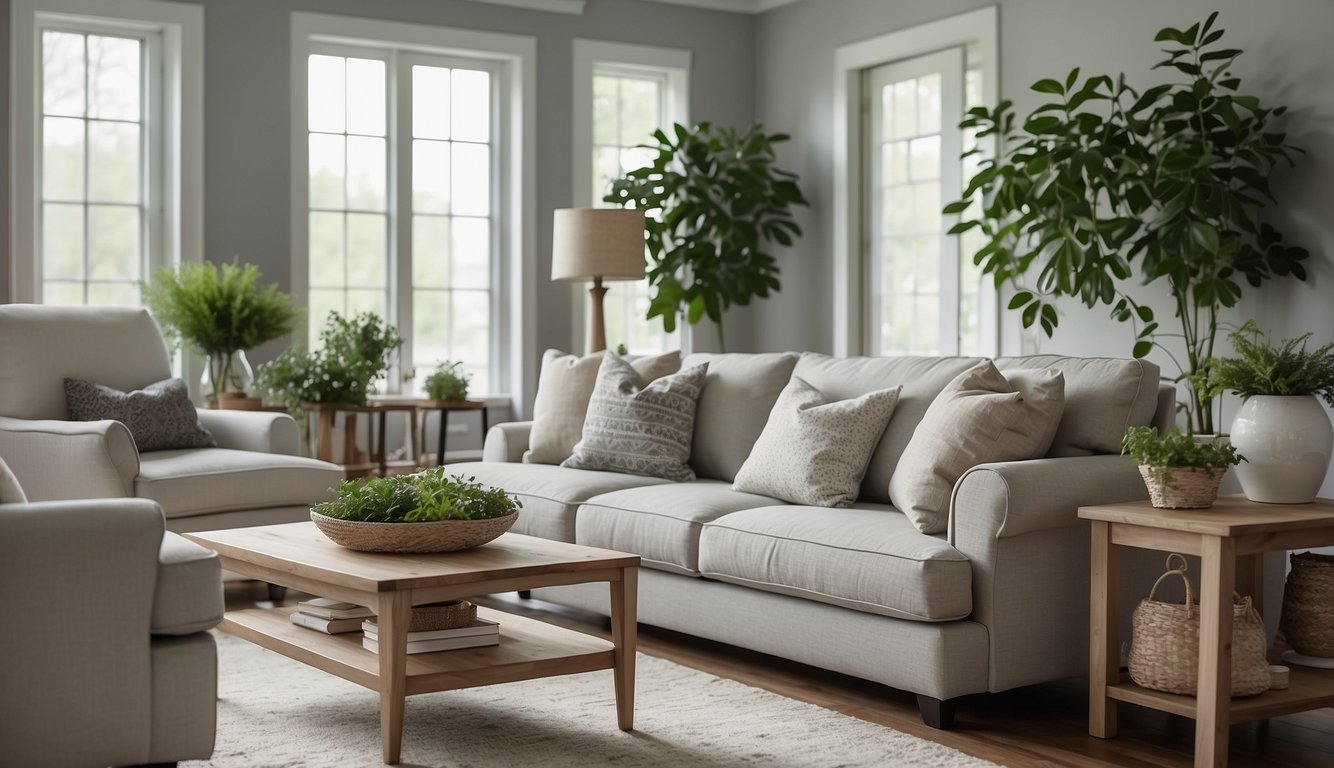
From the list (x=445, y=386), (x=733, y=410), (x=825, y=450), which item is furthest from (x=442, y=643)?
(x=445, y=386)

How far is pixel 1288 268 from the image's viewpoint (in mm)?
4953

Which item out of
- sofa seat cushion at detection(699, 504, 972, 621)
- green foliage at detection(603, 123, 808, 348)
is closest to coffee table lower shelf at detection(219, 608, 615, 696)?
sofa seat cushion at detection(699, 504, 972, 621)

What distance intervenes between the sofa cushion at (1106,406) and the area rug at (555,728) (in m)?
0.93

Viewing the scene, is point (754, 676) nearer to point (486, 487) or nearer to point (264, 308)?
point (486, 487)

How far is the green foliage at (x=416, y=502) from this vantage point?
3094 millimetres

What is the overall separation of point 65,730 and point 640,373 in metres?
2.71

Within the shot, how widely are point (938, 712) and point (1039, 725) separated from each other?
255 millimetres

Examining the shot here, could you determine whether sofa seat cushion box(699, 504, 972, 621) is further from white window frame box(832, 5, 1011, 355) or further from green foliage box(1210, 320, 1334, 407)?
white window frame box(832, 5, 1011, 355)

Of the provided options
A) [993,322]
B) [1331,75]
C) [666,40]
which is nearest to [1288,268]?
[1331,75]

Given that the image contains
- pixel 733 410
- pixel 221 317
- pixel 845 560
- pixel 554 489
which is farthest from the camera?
pixel 221 317

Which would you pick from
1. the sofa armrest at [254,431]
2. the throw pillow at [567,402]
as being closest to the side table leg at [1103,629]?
the throw pillow at [567,402]

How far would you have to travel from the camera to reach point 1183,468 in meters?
2.96

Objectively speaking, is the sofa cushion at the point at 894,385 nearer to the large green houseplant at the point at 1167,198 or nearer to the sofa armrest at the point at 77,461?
the large green houseplant at the point at 1167,198

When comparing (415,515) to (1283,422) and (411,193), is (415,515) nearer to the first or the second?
(1283,422)
